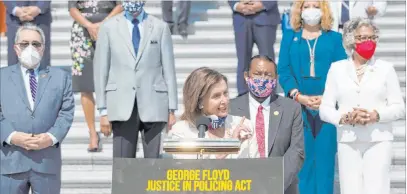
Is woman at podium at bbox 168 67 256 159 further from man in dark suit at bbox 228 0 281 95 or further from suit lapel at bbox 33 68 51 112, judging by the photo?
man in dark suit at bbox 228 0 281 95

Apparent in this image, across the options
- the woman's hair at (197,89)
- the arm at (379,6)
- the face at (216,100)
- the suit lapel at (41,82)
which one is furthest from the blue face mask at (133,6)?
the arm at (379,6)

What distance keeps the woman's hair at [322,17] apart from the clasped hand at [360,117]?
131 cm

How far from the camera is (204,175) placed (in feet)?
15.6

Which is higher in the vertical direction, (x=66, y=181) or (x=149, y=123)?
(x=149, y=123)

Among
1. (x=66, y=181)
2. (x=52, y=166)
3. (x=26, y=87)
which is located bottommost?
(x=66, y=181)

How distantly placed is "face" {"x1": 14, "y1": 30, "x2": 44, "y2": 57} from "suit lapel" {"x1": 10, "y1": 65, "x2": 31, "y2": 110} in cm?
14

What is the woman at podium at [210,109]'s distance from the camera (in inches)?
218

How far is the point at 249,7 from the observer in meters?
10.7

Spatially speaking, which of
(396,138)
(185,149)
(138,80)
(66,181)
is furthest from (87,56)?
(185,149)

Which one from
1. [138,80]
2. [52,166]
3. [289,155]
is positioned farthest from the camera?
[138,80]

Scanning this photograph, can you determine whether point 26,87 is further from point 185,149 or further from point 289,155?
point 185,149

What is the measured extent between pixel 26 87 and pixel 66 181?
2.40 metres

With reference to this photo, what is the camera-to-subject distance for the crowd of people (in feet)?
22.6

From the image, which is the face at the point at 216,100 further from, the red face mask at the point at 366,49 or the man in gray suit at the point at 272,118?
the red face mask at the point at 366,49
